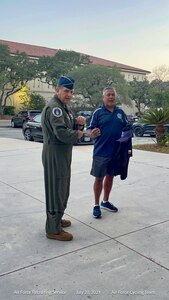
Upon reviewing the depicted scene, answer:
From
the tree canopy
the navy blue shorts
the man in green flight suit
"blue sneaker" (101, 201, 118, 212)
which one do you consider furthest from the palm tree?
the tree canopy

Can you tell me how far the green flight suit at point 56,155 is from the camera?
3059 mm

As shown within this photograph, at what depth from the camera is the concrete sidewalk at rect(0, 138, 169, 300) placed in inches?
95.7

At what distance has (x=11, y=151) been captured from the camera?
951 centimetres

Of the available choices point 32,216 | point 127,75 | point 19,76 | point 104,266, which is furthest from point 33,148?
point 127,75

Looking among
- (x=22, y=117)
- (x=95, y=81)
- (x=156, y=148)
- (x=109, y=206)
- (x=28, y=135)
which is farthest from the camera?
(x=95, y=81)

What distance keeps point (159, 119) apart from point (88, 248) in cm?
799

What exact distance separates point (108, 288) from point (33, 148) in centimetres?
797

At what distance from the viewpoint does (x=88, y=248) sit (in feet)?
10.1

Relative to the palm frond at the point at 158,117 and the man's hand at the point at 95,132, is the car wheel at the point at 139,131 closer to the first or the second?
the palm frond at the point at 158,117

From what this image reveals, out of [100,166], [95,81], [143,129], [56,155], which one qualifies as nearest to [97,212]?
[100,166]

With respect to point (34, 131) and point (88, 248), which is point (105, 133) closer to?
point (88, 248)

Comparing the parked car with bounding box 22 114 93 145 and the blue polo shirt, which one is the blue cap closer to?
the blue polo shirt

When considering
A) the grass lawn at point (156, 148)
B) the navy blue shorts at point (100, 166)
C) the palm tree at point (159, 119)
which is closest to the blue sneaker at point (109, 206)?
the navy blue shorts at point (100, 166)

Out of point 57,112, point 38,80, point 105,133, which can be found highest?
point 38,80
